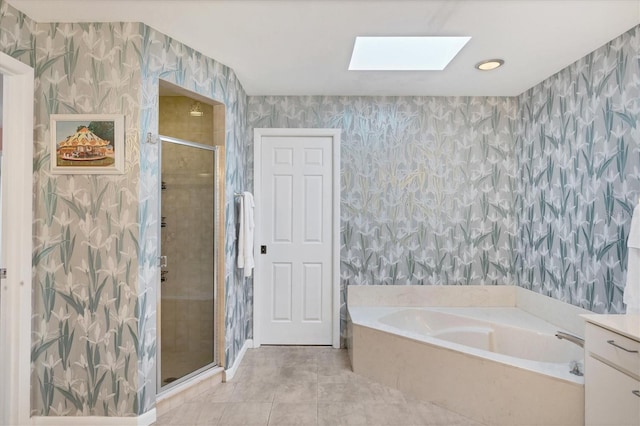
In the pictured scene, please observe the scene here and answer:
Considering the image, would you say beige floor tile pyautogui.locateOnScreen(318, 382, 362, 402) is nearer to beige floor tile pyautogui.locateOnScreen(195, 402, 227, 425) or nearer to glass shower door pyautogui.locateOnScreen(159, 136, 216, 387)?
beige floor tile pyautogui.locateOnScreen(195, 402, 227, 425)

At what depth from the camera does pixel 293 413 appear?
228 centimetres

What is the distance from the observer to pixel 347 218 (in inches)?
133

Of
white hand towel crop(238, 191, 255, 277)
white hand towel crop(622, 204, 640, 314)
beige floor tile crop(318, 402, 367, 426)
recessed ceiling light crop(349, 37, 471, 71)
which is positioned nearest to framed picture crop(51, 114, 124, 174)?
white hand towel crop(238, 191, 255, 277)

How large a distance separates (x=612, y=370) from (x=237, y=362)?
101 inches

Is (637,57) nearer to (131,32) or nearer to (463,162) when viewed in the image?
(463,162)

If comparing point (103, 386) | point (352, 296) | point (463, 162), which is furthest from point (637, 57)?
point (103, 386)

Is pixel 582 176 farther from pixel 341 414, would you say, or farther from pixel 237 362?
pixel 237 362

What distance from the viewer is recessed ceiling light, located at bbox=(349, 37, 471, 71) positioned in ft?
8.87

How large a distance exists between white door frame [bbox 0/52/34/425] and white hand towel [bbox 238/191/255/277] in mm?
1411

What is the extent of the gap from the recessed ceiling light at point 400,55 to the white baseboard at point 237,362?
2.64 metres

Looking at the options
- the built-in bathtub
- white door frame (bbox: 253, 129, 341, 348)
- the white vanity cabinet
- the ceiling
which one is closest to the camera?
the white vanity cabinet

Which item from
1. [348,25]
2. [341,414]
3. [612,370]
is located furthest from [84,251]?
[612,370]

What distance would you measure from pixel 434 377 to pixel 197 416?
64.7 inches

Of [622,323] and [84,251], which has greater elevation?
[84,251]
